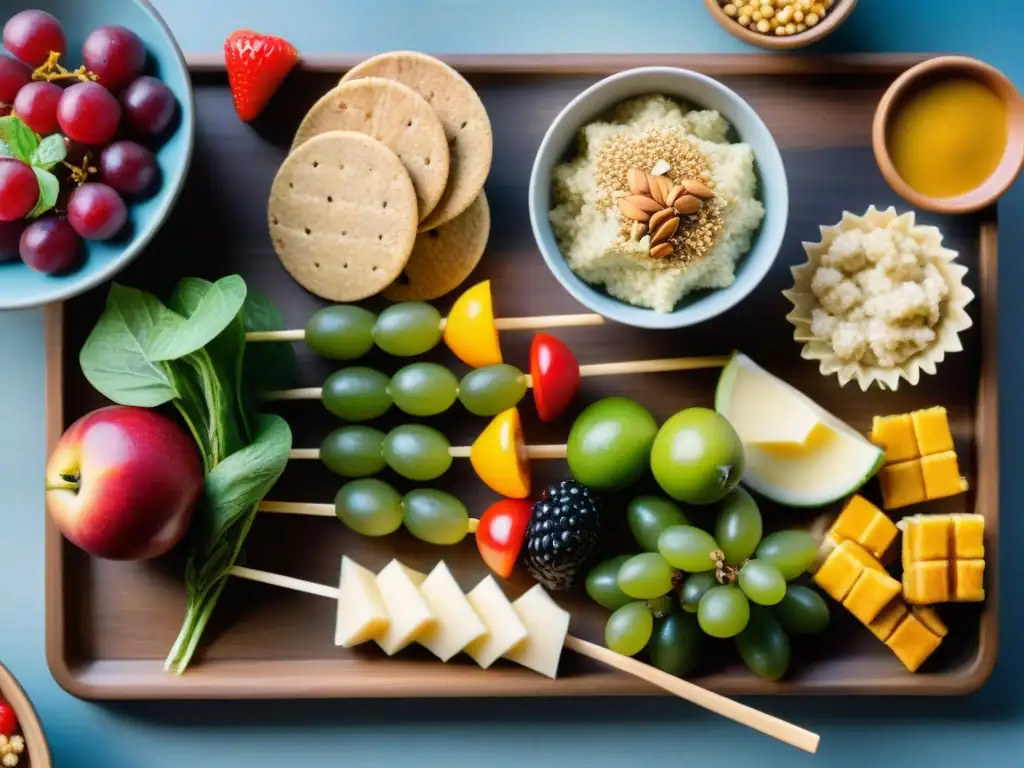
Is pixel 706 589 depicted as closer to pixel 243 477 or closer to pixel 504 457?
pixel 504 457

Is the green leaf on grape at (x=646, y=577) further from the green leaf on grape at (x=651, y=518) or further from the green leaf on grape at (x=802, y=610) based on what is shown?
the green leaf on grape at (x=802, y=610)

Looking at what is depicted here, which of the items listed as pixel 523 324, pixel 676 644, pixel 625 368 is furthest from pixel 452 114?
pixel 676 644

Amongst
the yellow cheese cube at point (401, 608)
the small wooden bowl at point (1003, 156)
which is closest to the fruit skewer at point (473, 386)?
the yellow cheese cube at point (401, 608)

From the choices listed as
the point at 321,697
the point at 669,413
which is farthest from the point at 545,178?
the point at 321,697

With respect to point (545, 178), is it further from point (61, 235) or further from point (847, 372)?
point (61, 235)

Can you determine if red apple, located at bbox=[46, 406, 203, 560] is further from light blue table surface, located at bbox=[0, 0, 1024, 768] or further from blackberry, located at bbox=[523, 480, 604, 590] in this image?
blackberry, located at bbox=[523, 480, 604, 590]

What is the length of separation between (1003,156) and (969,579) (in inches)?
21.1

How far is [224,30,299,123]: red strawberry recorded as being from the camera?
1192 millimetres

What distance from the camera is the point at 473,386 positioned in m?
1.20

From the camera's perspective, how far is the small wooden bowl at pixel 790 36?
1.21 m

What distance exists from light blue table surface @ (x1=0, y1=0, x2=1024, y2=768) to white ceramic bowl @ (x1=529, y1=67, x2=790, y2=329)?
21 centimetres

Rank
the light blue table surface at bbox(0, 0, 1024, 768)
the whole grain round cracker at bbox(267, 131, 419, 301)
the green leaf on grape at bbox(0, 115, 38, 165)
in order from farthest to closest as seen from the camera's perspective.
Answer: the light blue table surface at bbox(0, 0, 1024, 768), the whole grain round cracker at bbox(267, 131, 419, 301), the green leaf on grape at bbox(0, 115, 38, 165)

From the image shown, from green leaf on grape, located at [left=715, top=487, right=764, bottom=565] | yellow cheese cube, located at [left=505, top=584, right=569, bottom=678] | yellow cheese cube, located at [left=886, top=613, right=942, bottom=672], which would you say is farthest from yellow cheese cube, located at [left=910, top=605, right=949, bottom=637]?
yellow cheese cube, located at [left=505, top=584, right=569, bottom=678]

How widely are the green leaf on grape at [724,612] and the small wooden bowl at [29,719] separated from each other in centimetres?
83
